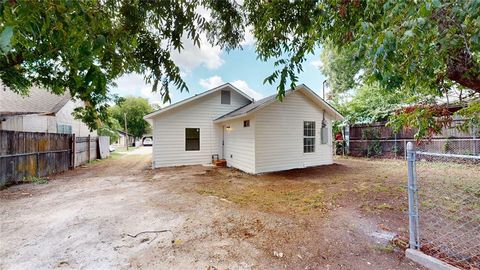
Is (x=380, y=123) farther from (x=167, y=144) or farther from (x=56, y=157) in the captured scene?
(x=56, y=157)

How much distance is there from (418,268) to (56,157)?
11.1 meters

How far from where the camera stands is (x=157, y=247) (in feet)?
9.73

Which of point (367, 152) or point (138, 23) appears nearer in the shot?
point (138, 23)

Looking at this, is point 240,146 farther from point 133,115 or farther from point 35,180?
point 133,115

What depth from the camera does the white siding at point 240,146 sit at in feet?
28.0

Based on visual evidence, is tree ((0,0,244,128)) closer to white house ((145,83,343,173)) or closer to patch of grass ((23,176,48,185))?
white house ((145,83,343,173))

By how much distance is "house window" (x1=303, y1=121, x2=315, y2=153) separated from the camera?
9.84m

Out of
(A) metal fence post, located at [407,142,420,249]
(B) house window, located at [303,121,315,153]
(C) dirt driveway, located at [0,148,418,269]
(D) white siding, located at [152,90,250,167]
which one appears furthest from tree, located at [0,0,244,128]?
(D) white siding, located at [152,90,250,167]

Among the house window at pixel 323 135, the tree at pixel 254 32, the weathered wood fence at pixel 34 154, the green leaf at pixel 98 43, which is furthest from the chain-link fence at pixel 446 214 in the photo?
the weathered wood fence at pixel 34 154

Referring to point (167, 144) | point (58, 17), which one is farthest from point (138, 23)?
point (167, 144)

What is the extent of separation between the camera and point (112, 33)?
1.74m

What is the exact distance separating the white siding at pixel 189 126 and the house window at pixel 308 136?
3845 mm

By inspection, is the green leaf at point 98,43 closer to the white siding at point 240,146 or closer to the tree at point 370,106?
the white siding at point 240,146

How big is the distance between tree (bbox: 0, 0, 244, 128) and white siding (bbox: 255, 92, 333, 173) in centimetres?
511
